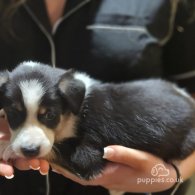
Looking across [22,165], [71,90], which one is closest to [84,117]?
[71,90]

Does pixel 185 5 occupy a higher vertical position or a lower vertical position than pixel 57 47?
higher

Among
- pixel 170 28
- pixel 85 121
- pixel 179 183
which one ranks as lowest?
pixel 179 183

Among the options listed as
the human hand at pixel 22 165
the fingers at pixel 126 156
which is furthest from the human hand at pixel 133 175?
the human hand at pixel 22 165

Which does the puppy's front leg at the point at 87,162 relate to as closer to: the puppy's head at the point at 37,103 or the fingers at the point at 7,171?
the puppy's head at the point at 37,103

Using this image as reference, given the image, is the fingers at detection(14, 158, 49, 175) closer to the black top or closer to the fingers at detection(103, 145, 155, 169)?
the fingers at detection(103, 145, 155, 169)

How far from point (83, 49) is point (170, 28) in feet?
0.97

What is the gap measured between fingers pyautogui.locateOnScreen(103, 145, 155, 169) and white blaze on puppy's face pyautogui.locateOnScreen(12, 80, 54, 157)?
15 cm

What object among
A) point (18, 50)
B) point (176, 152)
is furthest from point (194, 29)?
point (18, 50)

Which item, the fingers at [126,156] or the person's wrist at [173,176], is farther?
the person's wrist at [173,176]

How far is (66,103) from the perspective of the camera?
1.20 meters

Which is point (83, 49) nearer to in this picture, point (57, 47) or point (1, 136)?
point (57, 47)

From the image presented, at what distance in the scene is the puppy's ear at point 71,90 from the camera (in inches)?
46.4

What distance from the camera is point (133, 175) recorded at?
126 cm

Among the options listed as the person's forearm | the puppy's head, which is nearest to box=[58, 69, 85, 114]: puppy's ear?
the puppy's head
